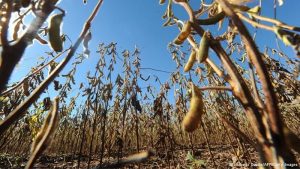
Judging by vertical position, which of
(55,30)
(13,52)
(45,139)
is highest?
(55,30)

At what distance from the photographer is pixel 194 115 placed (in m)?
0.56

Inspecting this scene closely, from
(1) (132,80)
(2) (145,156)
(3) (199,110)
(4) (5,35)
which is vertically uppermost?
(1) (132,80)

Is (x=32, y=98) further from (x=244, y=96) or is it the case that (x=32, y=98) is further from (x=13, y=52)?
(x=244, y=96)

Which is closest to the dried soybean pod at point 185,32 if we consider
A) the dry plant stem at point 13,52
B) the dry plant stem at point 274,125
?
the dry plant stem at point 274,125

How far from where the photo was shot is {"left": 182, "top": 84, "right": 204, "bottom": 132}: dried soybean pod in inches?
21.5

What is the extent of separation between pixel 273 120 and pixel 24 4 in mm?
536

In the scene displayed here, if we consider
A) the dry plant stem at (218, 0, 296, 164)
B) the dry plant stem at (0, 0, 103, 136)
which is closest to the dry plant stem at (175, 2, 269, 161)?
the dry plant stem at (218, 0, 296, 164)

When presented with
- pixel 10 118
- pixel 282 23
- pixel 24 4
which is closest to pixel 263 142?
pixel 282 23

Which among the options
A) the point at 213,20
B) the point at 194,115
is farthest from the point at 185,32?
the point at 194,115

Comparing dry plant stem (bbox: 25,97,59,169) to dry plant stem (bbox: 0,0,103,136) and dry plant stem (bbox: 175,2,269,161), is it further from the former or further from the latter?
dry plant stem (bbox: 175,2,269,161)

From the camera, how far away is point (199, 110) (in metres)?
0.57

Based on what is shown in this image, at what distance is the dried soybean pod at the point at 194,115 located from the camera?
0.55 meters

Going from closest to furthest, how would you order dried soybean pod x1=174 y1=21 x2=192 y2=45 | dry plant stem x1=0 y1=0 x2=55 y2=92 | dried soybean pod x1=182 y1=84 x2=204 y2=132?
dry plant stem x1=0 y1=0 x2=55 y2=92 < dried soybean pod x1=182 y1=84 x2=204 y2=132 < dried soybean pod x1=174 y1=21 x2=192 y2=45

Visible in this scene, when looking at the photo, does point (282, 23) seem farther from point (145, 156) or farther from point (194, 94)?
point (145, 156)
